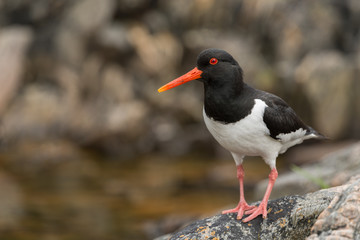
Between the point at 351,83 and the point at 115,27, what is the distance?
9.61 metres

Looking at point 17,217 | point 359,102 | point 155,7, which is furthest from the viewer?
point 155,7

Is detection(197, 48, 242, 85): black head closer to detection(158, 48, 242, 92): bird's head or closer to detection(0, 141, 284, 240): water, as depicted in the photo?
detection(158, 48, 242, 92): bird's head

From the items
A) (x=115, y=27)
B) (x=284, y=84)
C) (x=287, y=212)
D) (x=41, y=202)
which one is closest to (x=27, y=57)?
(x=115, y=27)

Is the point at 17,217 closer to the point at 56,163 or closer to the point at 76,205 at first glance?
A: the point at 76,205

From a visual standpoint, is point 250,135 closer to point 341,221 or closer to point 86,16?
point 341,221

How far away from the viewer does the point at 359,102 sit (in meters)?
16.9

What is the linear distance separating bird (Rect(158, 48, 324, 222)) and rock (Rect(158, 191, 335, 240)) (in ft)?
0.35

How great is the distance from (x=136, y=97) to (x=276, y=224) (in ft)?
50.1

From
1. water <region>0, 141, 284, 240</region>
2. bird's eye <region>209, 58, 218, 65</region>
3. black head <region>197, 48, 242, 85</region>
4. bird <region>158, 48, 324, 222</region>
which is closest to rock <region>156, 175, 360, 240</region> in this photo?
bird <region>158, 48, 324, 222</region>

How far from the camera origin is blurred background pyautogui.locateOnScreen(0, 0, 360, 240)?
1405cm

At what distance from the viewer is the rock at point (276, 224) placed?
424 cm

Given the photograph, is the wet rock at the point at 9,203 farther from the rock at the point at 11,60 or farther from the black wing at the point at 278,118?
the black wing at the point at 278,118

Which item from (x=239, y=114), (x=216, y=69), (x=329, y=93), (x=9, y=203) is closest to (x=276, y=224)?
(x=239, y=114)

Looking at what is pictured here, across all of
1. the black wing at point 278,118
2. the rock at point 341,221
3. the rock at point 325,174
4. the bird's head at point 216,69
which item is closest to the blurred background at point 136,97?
the rock at point 325,174
